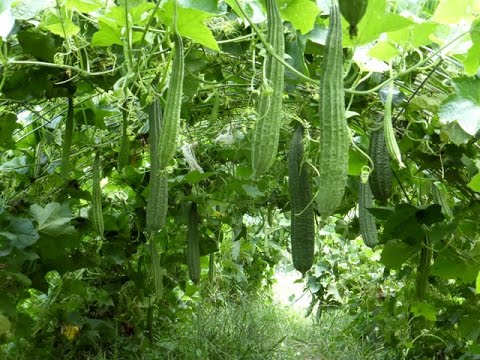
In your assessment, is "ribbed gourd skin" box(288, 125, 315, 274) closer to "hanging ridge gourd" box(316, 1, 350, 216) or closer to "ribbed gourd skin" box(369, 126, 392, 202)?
"ribbed gourd skin" box(369, 126, 392, 202)

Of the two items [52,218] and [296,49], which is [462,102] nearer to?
[296,49]

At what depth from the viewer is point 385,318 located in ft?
17.1

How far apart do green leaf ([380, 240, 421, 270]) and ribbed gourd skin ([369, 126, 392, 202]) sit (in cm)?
71

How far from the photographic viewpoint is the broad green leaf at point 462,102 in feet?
6.44

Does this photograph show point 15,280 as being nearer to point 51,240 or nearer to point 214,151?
point 51,240

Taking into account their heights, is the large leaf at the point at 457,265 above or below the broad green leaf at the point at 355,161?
below

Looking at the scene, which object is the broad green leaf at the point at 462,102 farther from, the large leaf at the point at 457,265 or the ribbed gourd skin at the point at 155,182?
the large leaf at the point at 457,265

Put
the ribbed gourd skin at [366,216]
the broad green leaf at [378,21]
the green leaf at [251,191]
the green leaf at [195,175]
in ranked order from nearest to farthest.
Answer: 1. the broad green leaf at [378,21]
2. the ribbed gourd skin at [366,216]
3. the green leaf at [195,175]
4. the green leaf at [251,191]

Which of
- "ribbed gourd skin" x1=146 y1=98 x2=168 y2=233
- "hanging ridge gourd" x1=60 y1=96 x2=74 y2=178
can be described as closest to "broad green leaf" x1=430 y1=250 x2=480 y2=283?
"ribbed gourd skin" x1=146 y1=98 x2=168 y2=233

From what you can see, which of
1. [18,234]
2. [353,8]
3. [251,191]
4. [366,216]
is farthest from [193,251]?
[353,8]

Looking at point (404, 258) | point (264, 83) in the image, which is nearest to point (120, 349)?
point (404, 258)

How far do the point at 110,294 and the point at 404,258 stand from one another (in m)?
2.65

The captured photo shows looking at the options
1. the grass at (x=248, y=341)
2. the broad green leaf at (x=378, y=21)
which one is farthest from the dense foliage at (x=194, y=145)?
the grass at (x=248, y=341)

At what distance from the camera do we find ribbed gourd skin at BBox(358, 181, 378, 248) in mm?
2695
